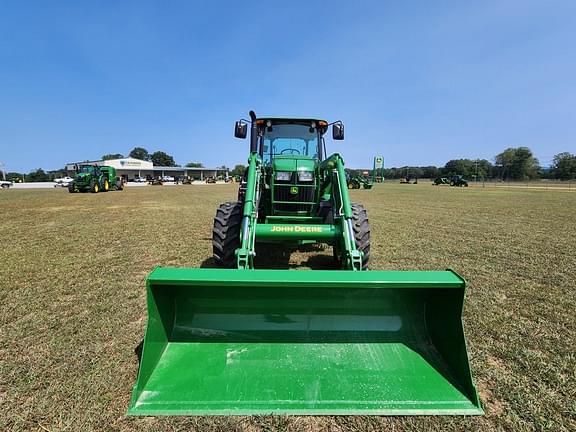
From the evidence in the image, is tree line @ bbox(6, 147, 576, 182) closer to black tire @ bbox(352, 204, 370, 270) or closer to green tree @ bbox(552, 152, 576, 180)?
green tree @ bbox(552, 152, 576, 180)

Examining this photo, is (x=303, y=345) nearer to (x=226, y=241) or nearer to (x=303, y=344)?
(x=303, y=344)

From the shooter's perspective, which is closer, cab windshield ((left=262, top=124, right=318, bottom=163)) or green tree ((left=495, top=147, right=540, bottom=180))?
cab windshield ((left=262, top=124, right=318, bottom=163))

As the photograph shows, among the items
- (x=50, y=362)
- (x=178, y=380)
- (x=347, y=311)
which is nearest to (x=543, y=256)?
(x=347, y=311)

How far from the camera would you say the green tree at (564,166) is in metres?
78.2

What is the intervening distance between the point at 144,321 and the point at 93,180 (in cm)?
2885

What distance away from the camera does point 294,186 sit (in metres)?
4.92

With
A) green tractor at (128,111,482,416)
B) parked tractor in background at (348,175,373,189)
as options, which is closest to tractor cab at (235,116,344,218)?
green tractor at (128,111,482,416)

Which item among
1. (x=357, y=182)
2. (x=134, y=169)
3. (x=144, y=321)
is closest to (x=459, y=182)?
(x=357, y=182)

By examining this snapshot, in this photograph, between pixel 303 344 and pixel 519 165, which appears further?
pixel 519 165

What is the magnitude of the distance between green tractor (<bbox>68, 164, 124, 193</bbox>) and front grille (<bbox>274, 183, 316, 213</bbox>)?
Result: 27981mm

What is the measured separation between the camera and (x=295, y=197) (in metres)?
5.00

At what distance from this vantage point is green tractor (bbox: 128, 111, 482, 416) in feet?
7.44

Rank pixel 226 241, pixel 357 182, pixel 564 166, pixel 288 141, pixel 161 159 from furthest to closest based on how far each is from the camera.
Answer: pixel 161 159 < pixel 564 166 < pixel 357 182 < pixel 288 141 < pixel 226 241

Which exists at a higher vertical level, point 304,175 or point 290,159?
point 290,159
